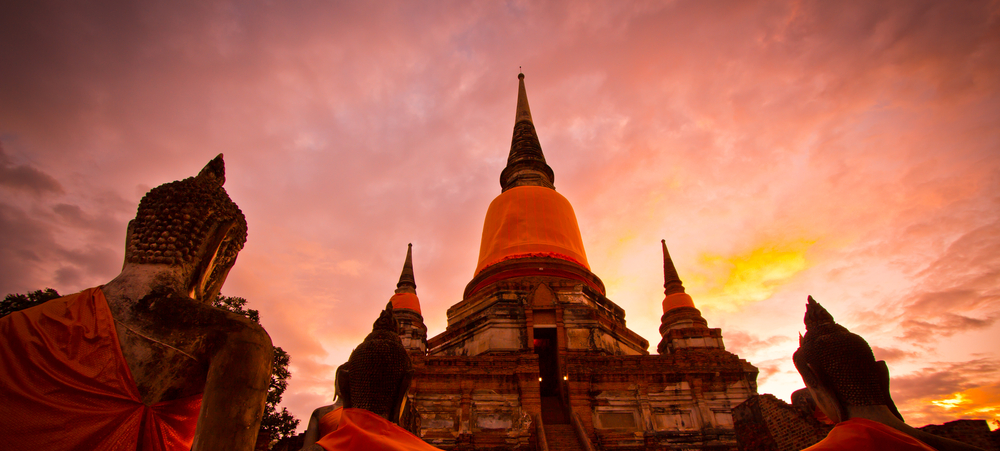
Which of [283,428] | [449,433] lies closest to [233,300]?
[283,428]

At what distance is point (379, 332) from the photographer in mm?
4184

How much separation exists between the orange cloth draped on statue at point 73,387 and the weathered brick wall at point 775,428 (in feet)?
25.5

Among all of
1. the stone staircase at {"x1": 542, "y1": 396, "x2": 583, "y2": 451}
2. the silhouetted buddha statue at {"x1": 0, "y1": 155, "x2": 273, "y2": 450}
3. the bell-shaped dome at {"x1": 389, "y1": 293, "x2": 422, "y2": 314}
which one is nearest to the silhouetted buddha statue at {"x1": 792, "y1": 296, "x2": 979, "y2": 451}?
the silhouetted buddha statue at {"x1": 0, "y1": 155, "x2": 273, "y2": 450}

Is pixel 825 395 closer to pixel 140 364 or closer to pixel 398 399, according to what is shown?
pixel 398 399

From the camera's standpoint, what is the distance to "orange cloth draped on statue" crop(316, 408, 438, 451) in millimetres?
3150

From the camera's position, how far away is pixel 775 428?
26.3ft

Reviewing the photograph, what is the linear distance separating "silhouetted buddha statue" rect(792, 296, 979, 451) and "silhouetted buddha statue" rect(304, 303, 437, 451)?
328cm

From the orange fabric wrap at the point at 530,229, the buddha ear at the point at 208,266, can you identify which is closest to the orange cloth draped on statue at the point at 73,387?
the buddha ear at the point at 208,266

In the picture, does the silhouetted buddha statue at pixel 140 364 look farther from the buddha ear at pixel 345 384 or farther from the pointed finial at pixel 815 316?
the pointed finial at pixel 815 316

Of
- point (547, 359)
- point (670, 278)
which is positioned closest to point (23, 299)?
point (547, 359)

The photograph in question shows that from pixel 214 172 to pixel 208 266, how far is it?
0.78 m

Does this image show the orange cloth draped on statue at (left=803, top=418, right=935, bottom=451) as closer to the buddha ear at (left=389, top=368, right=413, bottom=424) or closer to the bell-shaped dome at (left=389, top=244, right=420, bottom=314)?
the buddha ear at (left=389, top=368, right=413, bottom=424)

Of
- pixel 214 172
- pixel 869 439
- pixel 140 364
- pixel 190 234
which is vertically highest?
pixel 214 172

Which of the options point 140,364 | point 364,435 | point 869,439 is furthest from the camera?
point 869,439
